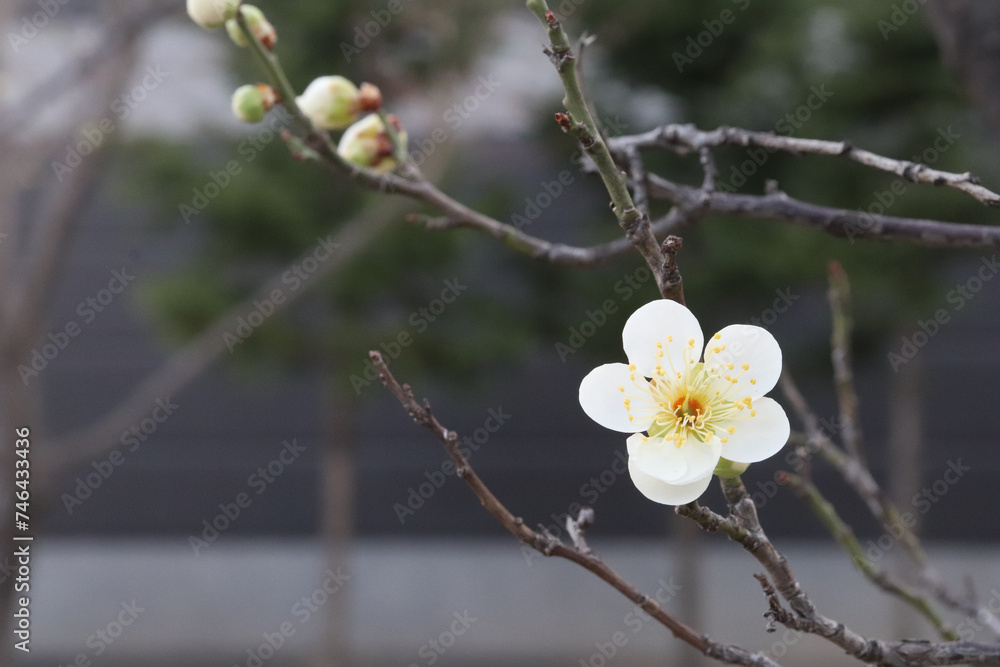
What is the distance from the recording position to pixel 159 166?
3672 millimetres

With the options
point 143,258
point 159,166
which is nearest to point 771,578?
point 159,166

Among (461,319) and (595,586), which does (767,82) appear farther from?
(595,586)

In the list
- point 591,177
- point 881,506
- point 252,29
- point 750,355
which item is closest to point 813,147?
point 750,355

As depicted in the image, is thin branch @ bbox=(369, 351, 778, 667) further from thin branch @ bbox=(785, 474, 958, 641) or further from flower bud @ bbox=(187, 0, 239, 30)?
flower bud @ bbox=(187, 0, 239, 30)

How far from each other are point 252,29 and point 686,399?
0.62 meters

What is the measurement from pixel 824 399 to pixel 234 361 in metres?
3.31

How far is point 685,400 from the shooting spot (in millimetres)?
582

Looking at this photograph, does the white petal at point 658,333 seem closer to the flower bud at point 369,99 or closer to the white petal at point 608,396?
the white petal at point 608,396

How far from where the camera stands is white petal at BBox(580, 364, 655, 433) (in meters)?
0.53

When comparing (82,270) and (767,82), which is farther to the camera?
(82,270)

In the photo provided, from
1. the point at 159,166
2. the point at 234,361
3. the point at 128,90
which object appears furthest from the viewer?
the point at 234,361

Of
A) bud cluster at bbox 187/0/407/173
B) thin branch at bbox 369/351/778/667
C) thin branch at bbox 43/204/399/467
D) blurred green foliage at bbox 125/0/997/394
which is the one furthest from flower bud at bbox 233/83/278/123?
blurred green foliage at bbox 125/0/997/394

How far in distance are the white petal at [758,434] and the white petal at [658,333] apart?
0.16 ft

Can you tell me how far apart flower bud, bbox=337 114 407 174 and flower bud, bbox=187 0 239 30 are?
178mm
